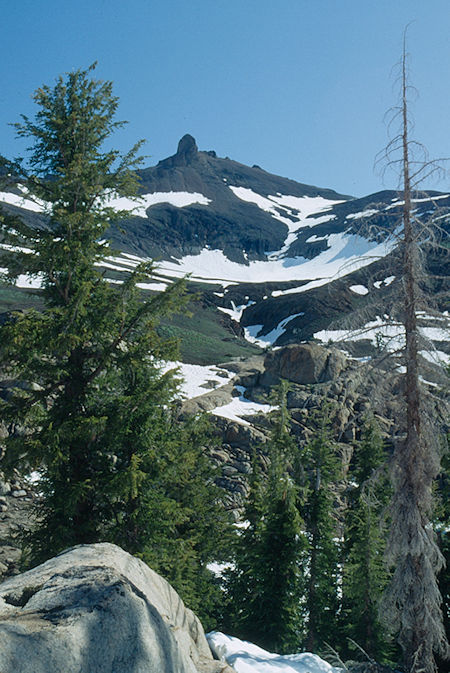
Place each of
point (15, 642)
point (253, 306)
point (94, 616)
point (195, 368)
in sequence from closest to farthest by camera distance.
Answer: point (15, 642) → point (94, 616) → point (195, 368) → point (253, 306)

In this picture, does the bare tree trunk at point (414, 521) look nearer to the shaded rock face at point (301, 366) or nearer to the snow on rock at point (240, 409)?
the snow on rock at point (240, 409)

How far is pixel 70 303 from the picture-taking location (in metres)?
8.92

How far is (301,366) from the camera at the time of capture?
4025 cm

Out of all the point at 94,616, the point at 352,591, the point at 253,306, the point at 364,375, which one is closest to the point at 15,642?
the point at 94,616

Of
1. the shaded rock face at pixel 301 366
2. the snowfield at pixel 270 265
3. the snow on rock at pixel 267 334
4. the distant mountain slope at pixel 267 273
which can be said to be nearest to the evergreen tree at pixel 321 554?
the distant mountain slope at pixel 267 273

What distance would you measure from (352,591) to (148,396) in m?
11.5

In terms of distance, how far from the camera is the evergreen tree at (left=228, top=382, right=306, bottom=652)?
49.8 feet

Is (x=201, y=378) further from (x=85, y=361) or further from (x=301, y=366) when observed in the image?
(x=85, y=361)

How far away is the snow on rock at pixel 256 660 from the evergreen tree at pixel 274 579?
6485 millimetres

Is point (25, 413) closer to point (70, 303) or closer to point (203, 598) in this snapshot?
point (70, 303)

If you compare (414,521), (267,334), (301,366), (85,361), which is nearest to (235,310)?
(267,334)

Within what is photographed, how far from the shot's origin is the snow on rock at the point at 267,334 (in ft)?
287

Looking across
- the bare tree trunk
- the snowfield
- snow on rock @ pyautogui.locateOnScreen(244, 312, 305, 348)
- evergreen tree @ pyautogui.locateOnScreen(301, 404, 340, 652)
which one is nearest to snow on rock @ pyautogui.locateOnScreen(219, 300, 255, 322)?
snow on rock @ pyautogui.locateOnScreen(244, 312, 305, 348)

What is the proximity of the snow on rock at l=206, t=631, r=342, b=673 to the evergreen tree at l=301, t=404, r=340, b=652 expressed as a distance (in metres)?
8.84
